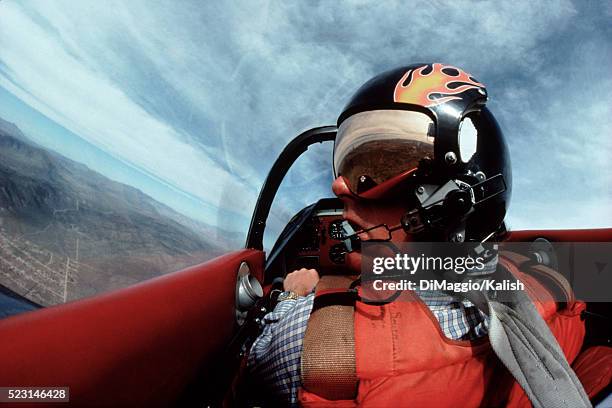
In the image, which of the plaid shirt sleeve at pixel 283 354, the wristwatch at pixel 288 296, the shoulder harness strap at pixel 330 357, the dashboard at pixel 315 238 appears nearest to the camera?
the shoulder harness strap at pixel 330 357

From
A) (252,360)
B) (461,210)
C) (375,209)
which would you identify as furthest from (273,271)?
(461,210)

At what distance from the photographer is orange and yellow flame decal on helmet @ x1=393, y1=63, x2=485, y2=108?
983 millimetres

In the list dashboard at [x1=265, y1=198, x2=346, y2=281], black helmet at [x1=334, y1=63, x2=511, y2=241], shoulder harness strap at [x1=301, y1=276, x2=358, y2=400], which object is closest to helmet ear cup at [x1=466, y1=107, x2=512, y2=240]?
black helmet at [x1=334, y1=63, x2=511, y2=241]

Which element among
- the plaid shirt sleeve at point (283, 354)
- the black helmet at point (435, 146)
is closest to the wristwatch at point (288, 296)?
the plaid shirt sleeve at point (283, 354)

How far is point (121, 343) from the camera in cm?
52

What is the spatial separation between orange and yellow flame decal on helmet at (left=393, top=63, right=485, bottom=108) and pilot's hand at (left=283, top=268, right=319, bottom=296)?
34.4 inches

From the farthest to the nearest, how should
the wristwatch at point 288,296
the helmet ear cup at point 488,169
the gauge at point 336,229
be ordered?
the gauge at point 336,229, the wristwatch at point 288,296, the helmet ear cup at point 488,169

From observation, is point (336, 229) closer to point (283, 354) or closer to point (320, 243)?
point (320, 243)

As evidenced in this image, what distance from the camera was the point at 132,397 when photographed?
0.56 meters

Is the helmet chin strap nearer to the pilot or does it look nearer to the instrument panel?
the pilot

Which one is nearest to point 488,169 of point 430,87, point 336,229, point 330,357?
point 430,87

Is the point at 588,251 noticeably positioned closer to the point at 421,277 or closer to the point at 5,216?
the point at 421,277

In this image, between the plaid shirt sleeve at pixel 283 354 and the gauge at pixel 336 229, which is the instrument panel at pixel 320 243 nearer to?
the gauge at pixel 336 229

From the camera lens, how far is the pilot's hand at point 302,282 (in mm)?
1429
